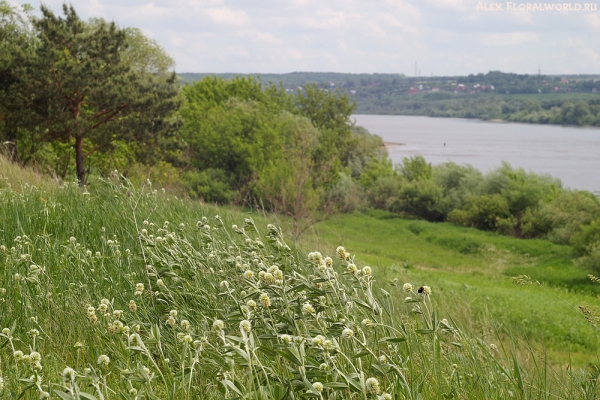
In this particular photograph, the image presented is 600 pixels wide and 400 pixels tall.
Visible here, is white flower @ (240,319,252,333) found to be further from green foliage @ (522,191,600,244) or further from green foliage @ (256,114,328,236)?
green foliage @ (522,191,600,244)

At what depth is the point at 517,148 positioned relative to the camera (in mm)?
104312

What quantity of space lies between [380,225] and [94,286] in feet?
132

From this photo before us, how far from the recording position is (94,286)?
3.97 m

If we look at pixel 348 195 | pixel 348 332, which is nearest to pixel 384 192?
pixel 348 195

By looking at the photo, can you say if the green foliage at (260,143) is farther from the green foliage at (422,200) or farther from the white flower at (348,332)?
the white flower at (348,332)

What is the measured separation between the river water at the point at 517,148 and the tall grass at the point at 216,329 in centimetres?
5484

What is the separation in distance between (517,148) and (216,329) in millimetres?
110143

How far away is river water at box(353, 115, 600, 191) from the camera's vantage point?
75863 mm

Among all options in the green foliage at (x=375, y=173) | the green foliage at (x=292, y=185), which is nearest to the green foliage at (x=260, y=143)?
the green foliage at (x=292, y=185)

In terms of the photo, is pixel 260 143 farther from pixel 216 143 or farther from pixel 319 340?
pixel 319 340

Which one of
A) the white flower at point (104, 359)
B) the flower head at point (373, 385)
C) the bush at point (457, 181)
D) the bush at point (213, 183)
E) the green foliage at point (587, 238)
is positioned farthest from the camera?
the bush at point (457, 181)

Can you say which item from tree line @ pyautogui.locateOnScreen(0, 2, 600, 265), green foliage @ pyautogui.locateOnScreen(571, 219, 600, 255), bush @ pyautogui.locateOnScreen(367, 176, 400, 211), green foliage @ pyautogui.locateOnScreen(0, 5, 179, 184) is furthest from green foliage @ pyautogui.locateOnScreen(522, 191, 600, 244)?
green foliage @ pyautogui.locateOnScreen(0, 5, 179, 184)

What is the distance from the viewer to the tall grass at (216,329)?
2074 millimetres

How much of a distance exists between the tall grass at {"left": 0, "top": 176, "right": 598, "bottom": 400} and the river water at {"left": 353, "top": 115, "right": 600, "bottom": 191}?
5484 centimetres
